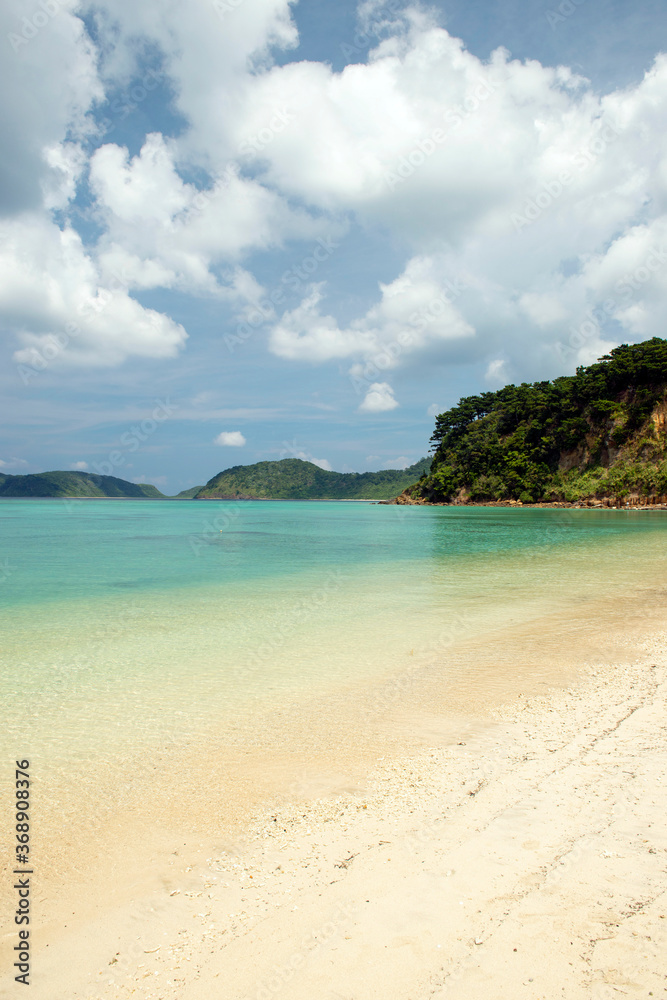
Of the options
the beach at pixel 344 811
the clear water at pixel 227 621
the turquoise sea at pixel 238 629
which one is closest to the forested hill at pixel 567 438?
the clear water at pixel 227 621

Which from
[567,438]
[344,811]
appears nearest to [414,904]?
[344,811]

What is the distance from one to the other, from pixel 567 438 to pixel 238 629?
83439mm

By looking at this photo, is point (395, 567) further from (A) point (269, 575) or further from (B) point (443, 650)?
(B) point (443, 650)

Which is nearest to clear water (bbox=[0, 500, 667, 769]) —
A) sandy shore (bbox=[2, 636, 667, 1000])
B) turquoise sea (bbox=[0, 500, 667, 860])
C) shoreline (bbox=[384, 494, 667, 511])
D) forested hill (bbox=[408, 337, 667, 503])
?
turquoise sea (bbox=[0, 500, 667, 860])

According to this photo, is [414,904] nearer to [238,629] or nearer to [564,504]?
[238,629]

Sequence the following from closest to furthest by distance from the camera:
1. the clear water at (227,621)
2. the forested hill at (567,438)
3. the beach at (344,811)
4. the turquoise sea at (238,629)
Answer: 1. the beach at (344,811)
2. the turquoise sea at (238,629)
3. the clear water at (227,621)
4. the forested hill at (567,438)

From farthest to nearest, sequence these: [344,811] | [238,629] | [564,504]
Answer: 1. [564,504]
2. [238,629]
3. [344,811]

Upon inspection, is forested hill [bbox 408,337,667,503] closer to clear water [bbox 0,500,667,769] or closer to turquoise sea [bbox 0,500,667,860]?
clear water [bbox 0,500,667,769]

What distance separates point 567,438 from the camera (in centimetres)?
8431

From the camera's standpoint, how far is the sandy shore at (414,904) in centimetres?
271

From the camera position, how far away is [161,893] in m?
3.55

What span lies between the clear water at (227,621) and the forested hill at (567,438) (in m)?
54.6

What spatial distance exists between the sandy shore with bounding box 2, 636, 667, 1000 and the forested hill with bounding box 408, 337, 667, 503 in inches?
3007

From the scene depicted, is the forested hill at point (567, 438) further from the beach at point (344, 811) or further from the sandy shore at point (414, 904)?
the sandy shore at point (414, 904)
